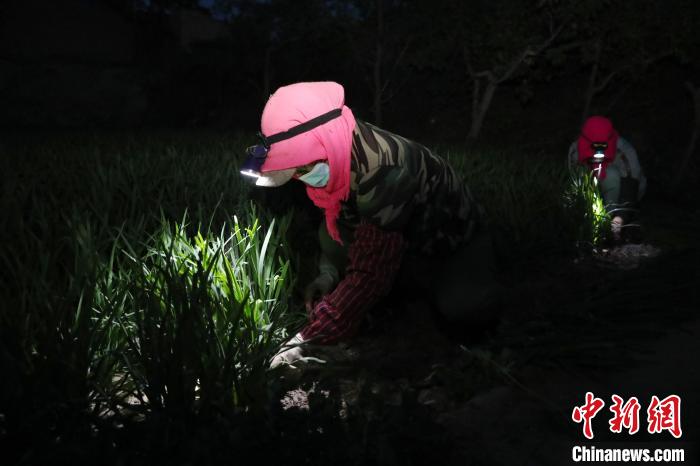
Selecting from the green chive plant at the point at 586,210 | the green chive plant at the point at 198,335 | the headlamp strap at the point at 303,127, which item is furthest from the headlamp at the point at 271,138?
the green chive plant at the point at 586,210

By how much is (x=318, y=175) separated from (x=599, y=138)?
117 inches

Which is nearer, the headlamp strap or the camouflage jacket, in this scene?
the headlamp strap

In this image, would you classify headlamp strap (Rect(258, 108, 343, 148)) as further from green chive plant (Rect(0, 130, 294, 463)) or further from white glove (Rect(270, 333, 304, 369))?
white glove (Rect(270, 333, 304, 369))

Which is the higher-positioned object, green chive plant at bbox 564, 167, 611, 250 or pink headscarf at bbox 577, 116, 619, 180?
pink headscarf at bbox 577, 116, 619, 180

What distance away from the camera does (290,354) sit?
6.81 feet

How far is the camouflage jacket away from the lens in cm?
201

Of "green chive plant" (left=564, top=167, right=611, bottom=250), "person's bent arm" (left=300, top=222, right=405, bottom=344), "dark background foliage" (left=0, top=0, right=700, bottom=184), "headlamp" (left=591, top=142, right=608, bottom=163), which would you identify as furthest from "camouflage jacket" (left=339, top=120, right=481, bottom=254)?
"dark background foliage" (left=0, top=0, right=700, bottom=184)

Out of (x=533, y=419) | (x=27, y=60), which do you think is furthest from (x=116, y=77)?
(x=533, y=419)

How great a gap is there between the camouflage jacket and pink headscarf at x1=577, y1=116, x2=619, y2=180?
2195 millimetres

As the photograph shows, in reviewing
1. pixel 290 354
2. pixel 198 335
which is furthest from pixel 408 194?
pixel 198 335

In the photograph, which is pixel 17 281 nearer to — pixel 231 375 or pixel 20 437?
pixel 20 437

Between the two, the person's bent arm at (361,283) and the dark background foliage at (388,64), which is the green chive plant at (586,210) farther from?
the dark background foliage at (388,64)

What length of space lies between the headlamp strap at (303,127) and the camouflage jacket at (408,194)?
17cm

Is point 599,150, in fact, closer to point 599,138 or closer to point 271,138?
point 599,138
